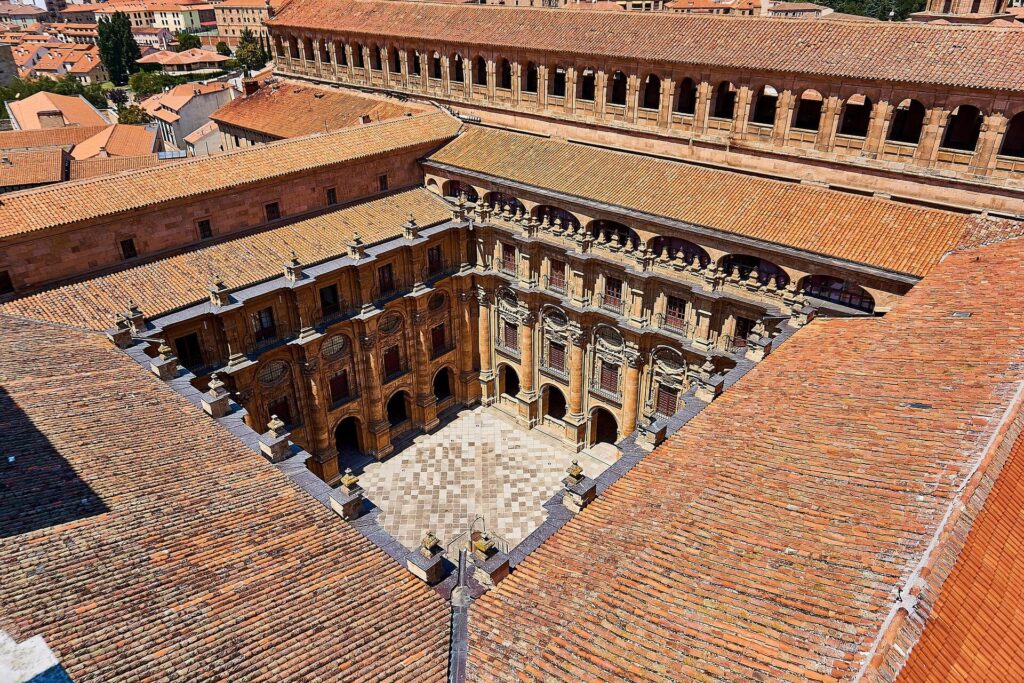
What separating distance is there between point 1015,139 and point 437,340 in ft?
101

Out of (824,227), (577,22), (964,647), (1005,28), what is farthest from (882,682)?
(577,22)

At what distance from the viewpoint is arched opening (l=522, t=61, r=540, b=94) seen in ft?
131

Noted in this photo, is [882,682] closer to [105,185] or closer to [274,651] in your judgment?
[274,651]

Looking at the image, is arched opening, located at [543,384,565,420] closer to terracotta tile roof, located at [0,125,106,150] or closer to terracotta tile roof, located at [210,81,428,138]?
terracotta tile roof, located at [210,81,428,138]

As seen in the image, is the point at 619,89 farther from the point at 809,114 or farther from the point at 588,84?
the point at 809,114

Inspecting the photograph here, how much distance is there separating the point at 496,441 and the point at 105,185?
81.4 ft

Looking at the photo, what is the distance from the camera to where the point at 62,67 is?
423 ft

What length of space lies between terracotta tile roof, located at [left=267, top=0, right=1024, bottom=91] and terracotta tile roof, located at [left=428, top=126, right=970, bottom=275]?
16.4 feet

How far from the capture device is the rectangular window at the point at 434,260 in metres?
39.3

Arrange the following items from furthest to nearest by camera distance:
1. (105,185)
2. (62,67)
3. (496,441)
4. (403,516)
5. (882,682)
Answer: (62,67), (496,441), (403,516), (105,185), (882,682)

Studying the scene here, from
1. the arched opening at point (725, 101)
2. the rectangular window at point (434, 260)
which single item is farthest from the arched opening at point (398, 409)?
the arched opening at point (725, 101)

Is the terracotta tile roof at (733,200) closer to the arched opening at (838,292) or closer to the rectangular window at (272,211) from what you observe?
the arched opening at (838,292)

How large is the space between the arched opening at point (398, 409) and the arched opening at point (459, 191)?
41.8 feet

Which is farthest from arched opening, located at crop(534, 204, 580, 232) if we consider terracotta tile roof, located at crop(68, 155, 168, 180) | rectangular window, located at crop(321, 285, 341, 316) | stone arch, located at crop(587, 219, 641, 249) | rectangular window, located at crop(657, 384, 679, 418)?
terracotta tile roof, located at crop(68, 155, 168, 180)
